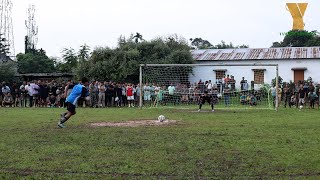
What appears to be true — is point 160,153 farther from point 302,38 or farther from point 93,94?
point 302,38

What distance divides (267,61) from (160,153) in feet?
135

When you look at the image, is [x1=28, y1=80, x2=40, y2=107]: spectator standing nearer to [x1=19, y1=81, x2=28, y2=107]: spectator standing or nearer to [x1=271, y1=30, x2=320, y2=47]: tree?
[x1=19, y1=81, x2=28, y2=107]: spectator standing

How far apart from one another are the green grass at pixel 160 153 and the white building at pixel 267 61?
27248mm

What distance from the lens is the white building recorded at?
149 ft

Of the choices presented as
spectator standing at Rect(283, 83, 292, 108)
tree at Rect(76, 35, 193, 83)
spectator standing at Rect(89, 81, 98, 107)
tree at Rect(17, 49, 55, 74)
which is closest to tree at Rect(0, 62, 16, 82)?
tree at Rect(76, 35, 193, 83)

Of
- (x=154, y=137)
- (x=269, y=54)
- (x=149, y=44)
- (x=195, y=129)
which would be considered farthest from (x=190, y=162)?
(x=269, y=54)

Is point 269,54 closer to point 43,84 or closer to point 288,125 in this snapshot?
point 43,84

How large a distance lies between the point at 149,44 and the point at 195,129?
106ft

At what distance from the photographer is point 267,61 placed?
51.0 metres

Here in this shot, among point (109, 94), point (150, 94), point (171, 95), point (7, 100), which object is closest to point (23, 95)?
point (7, 100)

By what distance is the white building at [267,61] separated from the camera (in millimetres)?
45375

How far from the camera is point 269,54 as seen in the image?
52.3 m

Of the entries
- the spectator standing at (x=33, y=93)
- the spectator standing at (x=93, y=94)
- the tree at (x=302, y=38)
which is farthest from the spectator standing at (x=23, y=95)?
the tree at (x=302, y=38)

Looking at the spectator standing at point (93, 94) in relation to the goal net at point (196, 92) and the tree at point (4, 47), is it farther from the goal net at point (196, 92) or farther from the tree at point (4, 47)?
the tree at point (4, 47)
